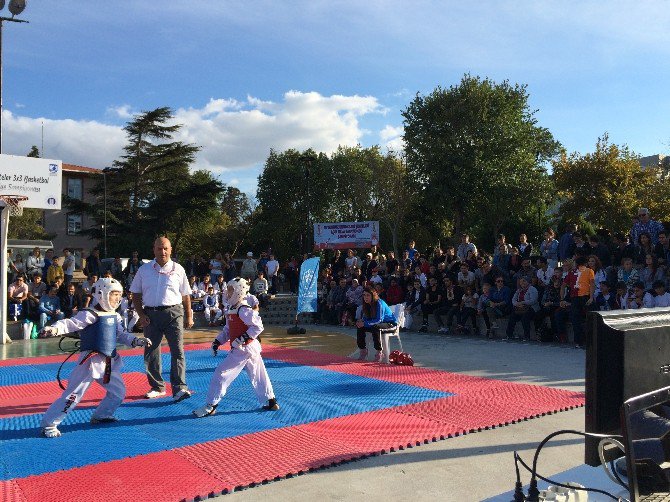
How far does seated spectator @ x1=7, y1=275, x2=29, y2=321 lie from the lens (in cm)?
1593

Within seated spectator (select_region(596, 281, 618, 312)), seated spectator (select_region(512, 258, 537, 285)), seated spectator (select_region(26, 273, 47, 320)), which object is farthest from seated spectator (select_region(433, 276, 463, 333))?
seated spectator (select_region(26, 273, 47, 320))

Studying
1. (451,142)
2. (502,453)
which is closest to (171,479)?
(502,453)

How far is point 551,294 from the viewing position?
13078 millimetres

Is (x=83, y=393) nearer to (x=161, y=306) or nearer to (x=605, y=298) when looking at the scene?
(x=161, y=306)

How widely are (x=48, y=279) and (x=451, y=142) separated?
2328cm

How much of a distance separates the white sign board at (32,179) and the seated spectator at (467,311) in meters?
10.2

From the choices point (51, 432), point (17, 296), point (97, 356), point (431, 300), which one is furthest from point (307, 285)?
point (51, 432)

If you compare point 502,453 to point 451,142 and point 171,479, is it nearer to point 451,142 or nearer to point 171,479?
point 171,479

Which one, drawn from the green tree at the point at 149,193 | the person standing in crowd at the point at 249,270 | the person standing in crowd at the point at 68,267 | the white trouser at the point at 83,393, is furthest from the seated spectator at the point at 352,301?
the green tree at the point at 149,193

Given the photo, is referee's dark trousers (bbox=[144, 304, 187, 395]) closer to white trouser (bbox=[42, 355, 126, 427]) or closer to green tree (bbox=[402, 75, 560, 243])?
white trouser (bbox=[42, 355, 126, 427])

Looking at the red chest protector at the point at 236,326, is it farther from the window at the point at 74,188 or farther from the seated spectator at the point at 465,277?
the window at the point at 74,188

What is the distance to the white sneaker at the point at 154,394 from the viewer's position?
25.0 ft

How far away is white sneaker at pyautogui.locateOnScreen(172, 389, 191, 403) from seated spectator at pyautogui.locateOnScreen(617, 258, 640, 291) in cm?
890

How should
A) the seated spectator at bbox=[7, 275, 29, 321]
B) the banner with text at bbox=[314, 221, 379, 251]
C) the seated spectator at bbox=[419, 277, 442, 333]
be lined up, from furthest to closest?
the banner with text at bbox=[314, 221, 379, 251] → the seated spectator at bbox=[7, 275, 29, 321] → the seated spectator at bbox=[419, 277, 442, 333]
